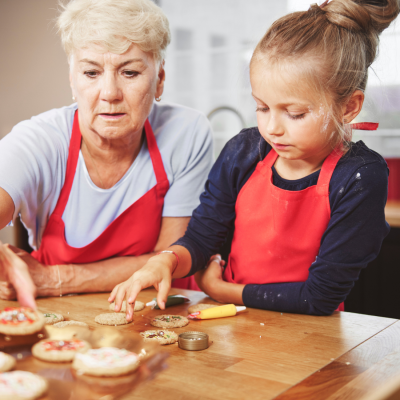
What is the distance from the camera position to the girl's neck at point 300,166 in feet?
3.84

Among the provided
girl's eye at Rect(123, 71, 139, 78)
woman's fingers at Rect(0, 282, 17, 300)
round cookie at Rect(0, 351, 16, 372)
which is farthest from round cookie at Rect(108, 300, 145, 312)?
girl's eye at Rect(123, 71, 139, 78)

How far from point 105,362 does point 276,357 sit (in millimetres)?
286

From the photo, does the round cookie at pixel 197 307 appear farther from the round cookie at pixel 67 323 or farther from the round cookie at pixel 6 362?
the round cookie at pixel 6 362

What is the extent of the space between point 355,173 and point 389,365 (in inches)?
17.5

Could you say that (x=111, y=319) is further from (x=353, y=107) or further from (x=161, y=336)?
(x=353, y=107)

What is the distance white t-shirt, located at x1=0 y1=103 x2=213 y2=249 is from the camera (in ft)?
4.24

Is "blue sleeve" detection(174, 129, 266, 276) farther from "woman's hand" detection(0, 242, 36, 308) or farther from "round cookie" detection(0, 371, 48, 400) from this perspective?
"round cookie" detection(0, 371, 48, 400)

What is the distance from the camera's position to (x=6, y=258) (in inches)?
30.1

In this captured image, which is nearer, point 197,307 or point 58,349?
point 58,349

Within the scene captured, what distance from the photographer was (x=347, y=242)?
106cm

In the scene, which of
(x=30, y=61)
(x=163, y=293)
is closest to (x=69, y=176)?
(x=163, y=293)

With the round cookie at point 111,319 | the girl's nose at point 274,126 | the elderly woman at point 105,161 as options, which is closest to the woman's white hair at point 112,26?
the elderly woman at point 105,161

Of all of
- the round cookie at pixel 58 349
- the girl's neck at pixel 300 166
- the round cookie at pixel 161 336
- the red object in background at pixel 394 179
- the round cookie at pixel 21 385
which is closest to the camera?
the round cookie at pixel 21 385

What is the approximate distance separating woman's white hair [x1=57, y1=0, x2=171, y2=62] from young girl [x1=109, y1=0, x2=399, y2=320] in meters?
0.34
